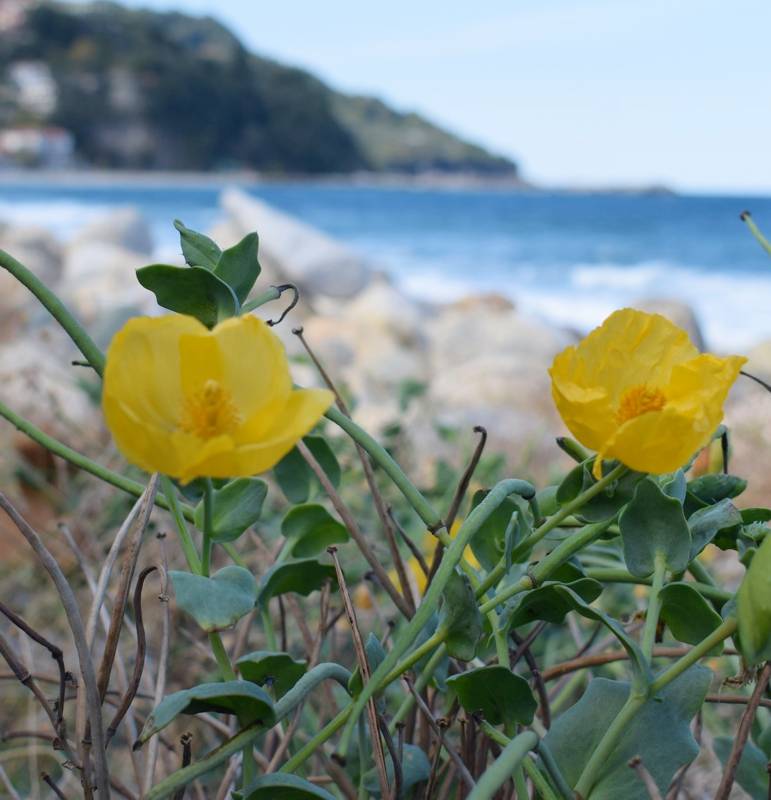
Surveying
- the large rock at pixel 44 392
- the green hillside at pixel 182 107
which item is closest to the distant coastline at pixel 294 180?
the green hillside at pixel 182 107

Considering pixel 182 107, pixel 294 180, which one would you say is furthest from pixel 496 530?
pixel 294 180

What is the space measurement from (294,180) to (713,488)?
4082 centimetres

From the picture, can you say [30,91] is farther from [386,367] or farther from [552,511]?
[552,511]

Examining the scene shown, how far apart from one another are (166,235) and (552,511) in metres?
17.4

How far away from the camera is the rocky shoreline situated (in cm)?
201

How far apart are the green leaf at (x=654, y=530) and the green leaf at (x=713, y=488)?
0.21 feet

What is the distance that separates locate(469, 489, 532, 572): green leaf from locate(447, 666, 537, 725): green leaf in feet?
0.18

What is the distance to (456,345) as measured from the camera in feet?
21.1

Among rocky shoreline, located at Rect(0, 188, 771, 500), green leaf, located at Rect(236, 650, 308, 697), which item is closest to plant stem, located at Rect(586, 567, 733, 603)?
green leaf, located at Rect(236, 650, 308, 697)

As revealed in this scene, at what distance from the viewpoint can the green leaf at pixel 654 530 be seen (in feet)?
1.06

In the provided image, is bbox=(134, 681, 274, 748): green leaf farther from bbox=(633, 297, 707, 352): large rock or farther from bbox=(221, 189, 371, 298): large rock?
bbox=(221, 189, 371, 298): large rock

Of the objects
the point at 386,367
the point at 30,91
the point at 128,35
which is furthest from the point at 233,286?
the point at 128,35

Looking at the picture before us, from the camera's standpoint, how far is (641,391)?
0.34 m

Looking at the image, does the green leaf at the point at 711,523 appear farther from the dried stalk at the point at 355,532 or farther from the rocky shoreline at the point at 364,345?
the rocky shoreline at the point at 364,345
